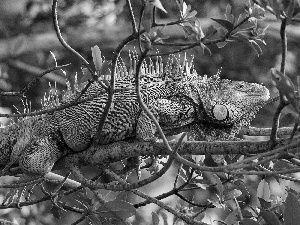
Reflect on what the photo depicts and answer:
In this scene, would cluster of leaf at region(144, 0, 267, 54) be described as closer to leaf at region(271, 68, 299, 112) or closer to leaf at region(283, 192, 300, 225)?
Result: leaf at region(271, 68, 299, 112)

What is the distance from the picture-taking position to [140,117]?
16.6 feet

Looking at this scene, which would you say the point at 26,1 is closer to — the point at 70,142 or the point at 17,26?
the point at 17,26

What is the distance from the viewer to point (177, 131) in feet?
17.6

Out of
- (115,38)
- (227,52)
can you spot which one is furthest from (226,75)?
(115,38)

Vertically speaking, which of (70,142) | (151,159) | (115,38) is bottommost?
(115,38)

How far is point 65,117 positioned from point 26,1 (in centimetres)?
658

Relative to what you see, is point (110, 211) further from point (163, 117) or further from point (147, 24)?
point (147, 24)

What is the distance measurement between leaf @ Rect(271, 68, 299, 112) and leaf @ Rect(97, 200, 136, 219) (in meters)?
1.52

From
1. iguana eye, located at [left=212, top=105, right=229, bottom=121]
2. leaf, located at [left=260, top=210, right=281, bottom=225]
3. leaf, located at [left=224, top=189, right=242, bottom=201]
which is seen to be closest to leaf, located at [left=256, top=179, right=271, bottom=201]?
leaf, located at [left=224, top=189, right=242, bottom=201]

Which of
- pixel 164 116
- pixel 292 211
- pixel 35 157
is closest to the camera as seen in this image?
pixel 292 211

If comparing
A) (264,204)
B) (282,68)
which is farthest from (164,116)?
(282,68)

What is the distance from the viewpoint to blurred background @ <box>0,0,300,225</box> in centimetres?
1041

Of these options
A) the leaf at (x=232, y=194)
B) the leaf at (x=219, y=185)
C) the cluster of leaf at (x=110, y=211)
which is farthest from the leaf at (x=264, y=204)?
the cluster of leaf at (x=110, y=211)

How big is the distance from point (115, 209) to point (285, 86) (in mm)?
1615
